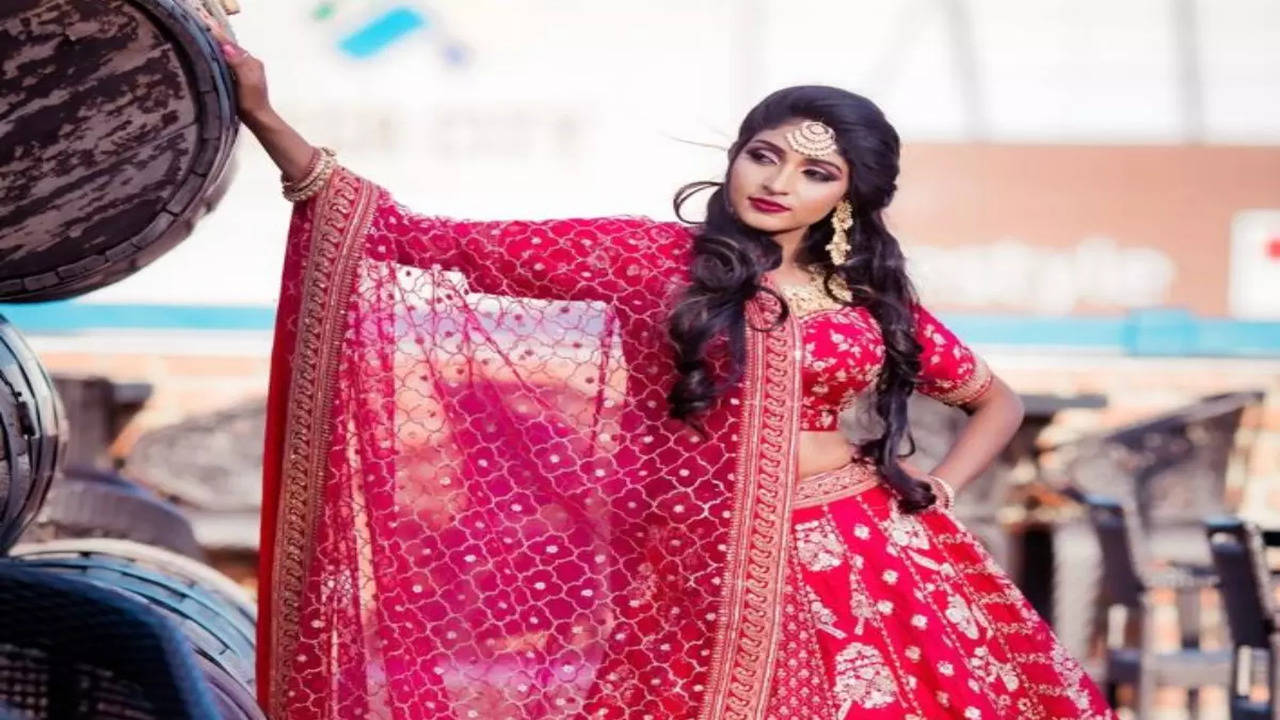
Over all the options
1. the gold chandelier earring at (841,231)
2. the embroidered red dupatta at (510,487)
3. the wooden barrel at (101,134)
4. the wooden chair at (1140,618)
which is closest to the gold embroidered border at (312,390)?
the embroidered red dupatta at (510,487)

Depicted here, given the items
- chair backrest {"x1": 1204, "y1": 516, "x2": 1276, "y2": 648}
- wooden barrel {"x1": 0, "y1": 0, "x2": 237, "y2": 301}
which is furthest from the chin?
chair backrest {"x1": 1204, "y1": 516, "x2": 1276, "y2": 648}

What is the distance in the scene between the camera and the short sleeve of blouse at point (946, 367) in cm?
278

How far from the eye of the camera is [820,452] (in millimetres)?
2609

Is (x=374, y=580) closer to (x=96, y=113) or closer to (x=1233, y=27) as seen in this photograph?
(x=96, y=113)

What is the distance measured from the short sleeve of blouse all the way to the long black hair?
0.18 ft

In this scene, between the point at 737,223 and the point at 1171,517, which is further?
the point at 1171,517

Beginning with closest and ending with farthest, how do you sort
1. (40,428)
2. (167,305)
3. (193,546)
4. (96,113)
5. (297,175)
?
(96,113) < (40,428) < (297,175) < (193,546) < (167,305)

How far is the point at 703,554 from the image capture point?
8.14 feet

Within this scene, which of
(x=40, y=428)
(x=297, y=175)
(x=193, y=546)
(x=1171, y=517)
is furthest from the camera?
(x=1171, y=517)

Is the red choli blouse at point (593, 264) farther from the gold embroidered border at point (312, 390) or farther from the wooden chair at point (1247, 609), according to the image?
the wooden chair at point (1247, 609)

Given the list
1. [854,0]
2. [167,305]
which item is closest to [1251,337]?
[854,0]

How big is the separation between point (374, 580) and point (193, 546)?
969 mm

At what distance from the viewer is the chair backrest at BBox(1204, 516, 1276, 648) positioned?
387cm

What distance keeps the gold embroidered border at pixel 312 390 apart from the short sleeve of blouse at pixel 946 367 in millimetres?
821
